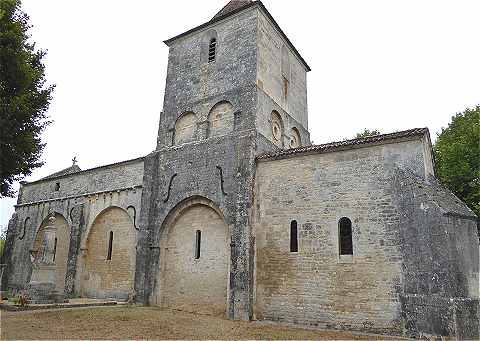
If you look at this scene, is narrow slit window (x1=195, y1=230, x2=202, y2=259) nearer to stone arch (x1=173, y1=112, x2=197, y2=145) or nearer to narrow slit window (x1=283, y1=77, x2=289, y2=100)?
stone arch (x1=173, y1=112, x2=197, y2=145)

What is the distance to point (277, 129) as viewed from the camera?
16.5 metres

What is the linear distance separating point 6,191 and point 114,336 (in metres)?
5.70

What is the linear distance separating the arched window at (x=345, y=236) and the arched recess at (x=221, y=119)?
5.97 meters

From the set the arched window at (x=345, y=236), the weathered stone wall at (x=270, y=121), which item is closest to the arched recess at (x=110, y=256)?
the weathered stone wall at (x=270, y=121)

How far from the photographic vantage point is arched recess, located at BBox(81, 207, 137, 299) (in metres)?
17.1

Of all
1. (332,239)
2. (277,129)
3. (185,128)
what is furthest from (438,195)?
(185,128)

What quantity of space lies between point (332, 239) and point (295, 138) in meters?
7.12

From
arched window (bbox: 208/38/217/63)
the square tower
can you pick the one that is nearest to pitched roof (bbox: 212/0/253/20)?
the square tower

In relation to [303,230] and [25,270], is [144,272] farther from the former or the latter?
[25,270]

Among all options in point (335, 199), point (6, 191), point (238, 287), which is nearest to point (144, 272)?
point (238, 287)

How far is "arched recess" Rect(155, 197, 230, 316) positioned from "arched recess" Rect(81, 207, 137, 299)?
2.64 metres

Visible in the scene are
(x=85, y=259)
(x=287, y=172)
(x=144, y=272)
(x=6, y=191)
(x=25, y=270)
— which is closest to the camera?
(x=6, y=191)

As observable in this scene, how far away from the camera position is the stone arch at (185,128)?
16580 mm

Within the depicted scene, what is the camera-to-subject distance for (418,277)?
10.1m
